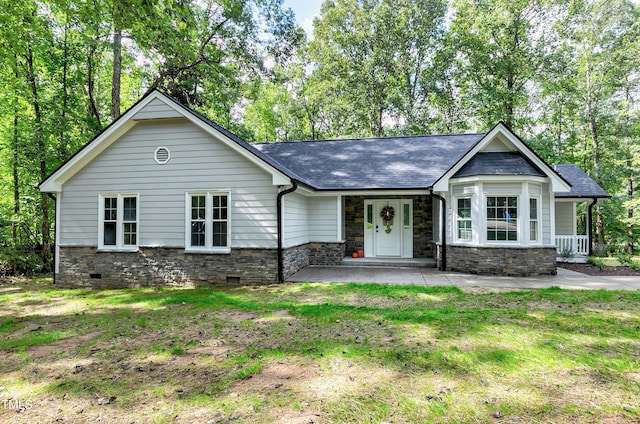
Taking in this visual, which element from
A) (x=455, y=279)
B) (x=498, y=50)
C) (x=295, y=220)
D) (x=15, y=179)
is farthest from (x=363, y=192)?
(x=498, y=50)

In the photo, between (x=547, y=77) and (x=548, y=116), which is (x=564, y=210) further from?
(x=548, y=116)

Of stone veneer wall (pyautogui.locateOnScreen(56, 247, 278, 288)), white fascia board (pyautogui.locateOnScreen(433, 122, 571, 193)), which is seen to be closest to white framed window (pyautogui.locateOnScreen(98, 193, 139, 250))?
stone veneer wall (pyautogui.locateOnScreen(56, 247, 278, 288))

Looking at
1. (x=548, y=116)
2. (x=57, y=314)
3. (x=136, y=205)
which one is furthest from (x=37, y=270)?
(x=548, y=116)

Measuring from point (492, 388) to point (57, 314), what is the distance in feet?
25.3

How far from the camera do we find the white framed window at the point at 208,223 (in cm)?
854

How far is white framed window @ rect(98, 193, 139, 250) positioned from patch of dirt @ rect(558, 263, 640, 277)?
13.8 metres

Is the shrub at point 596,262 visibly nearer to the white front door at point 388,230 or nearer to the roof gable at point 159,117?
the white front door at point 388,230

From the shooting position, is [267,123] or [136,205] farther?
[267,123]

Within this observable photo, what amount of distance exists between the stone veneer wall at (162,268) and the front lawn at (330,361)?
1.76 meters

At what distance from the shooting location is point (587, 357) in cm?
371

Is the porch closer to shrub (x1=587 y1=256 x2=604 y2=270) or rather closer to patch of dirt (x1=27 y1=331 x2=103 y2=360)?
shrub (x1=587 y1=256 x2=604 y2=270)

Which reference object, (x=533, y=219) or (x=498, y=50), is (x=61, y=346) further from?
(x=498, y=50)

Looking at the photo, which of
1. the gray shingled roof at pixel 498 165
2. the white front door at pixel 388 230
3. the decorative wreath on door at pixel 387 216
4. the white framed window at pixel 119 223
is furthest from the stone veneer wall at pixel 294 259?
the gray shingled roof at pixel 498 165

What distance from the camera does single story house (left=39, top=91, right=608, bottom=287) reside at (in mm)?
8344
